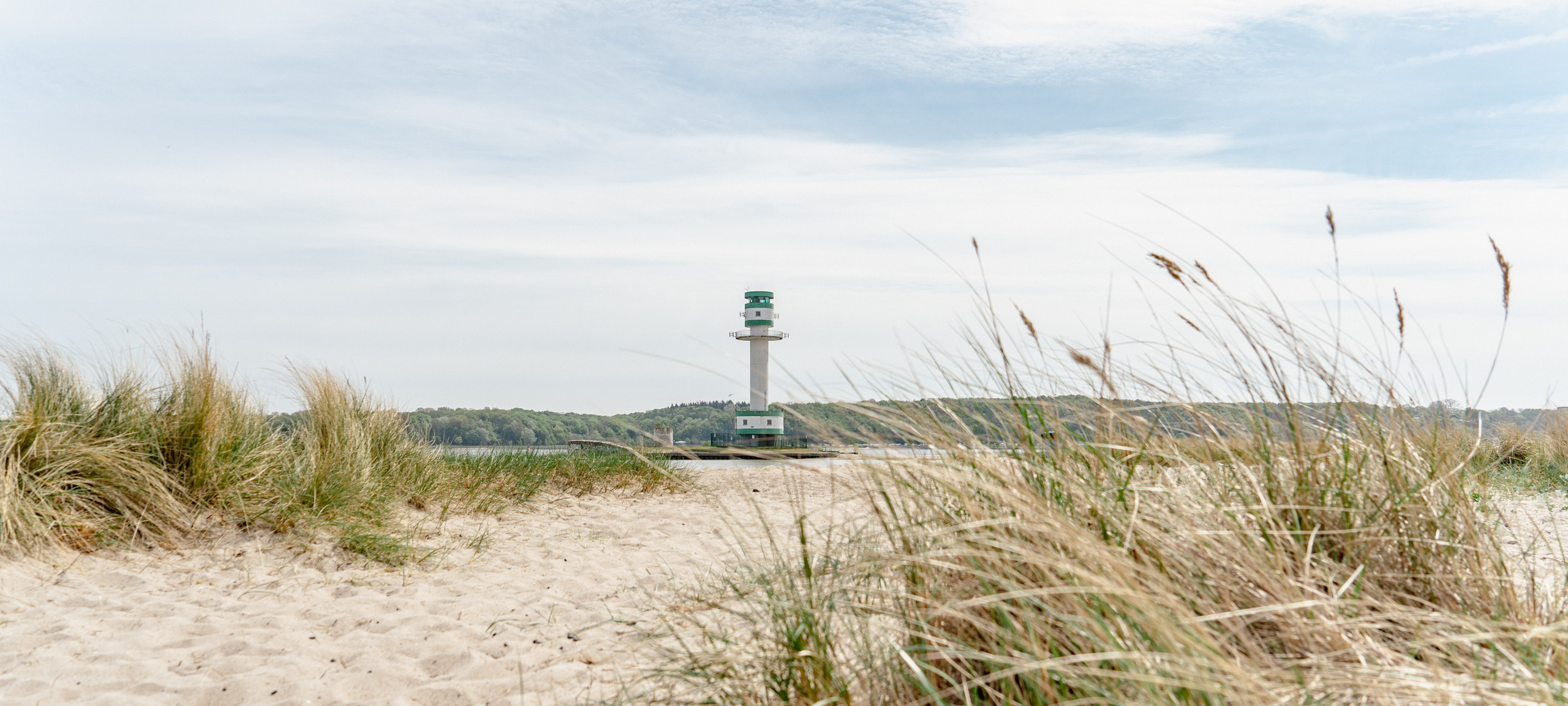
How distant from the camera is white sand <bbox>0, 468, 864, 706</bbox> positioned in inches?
102

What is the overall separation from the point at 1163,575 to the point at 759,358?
38.1 m

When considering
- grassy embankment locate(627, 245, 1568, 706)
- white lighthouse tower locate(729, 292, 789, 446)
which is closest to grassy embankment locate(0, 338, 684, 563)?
grassy embankment locate(627, 245, 1568, 706)

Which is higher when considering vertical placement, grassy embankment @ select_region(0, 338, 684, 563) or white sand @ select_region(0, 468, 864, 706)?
grassy embankment @ select_region(0, 338, 684, 563)

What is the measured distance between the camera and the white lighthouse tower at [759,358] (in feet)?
127

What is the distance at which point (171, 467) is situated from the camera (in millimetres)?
4848

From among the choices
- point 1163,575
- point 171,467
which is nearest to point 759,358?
point 171,467

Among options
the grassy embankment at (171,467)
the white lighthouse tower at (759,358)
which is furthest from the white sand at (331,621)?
the white lighthouse tower at (759,358)

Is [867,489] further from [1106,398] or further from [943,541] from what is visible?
[1106,398]

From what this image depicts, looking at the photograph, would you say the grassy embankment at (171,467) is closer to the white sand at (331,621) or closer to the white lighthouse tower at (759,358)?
the white sand at (331,621)

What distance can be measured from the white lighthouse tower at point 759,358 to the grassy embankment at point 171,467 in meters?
32.7

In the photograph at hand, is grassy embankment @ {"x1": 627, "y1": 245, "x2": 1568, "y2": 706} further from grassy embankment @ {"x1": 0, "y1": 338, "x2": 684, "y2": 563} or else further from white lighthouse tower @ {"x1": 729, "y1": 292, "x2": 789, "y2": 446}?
white lighthouse tower @ {"x1": 729, "y1": 292, "x2": 789, "y2": 446}

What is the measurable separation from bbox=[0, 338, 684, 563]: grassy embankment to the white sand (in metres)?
0.19

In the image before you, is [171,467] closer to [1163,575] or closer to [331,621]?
[331,621]

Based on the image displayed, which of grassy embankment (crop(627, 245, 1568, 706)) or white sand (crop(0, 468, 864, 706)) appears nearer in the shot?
grassy embankment (crop(627, 245, 1568, 706))
